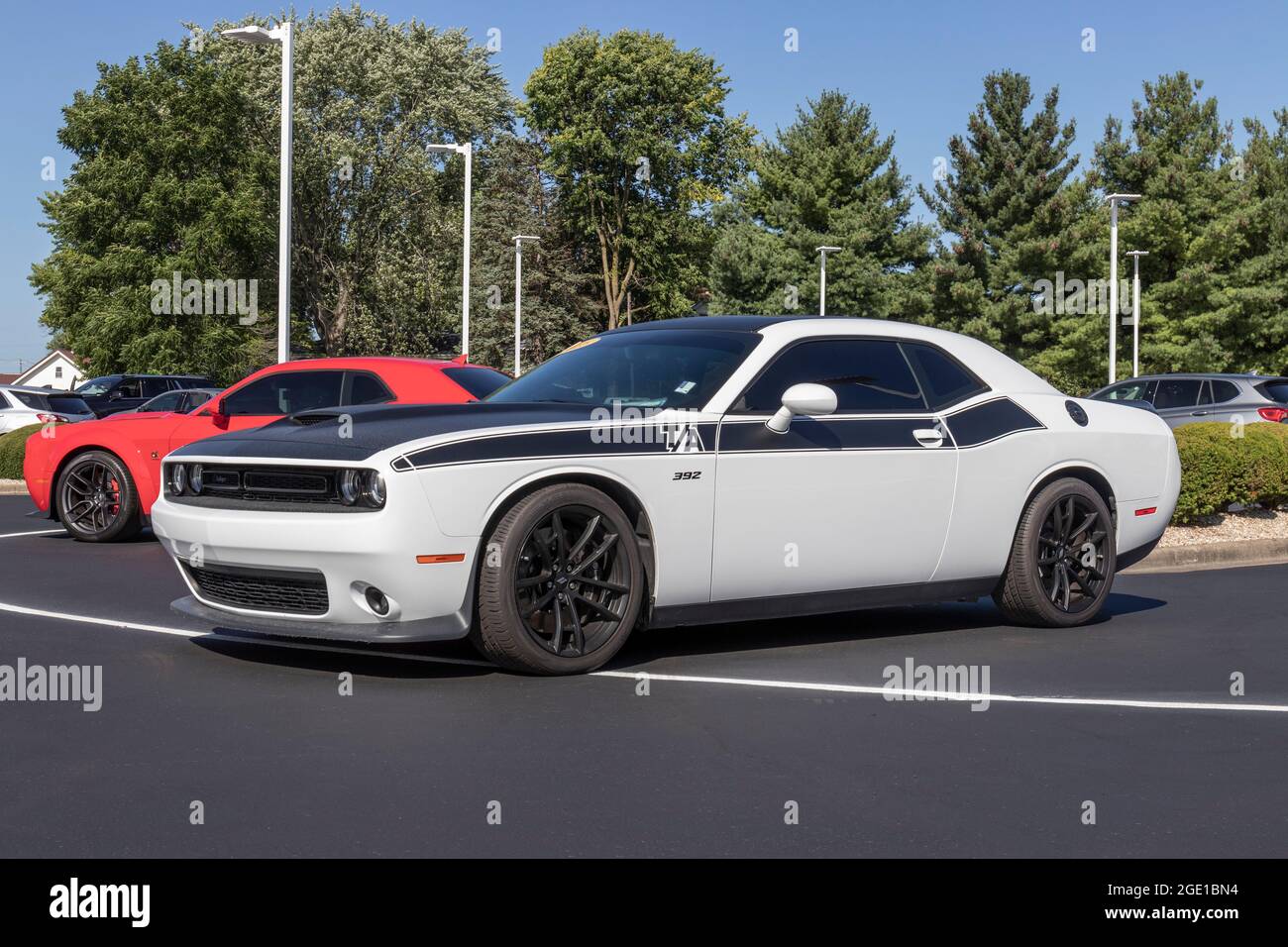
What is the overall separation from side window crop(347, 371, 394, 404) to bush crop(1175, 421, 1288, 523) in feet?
22.8

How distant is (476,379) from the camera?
11.5 meters

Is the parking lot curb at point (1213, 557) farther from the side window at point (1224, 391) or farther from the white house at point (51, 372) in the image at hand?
the white house at point (51, 372)

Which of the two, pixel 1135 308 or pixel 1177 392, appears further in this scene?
pixel 1135 308

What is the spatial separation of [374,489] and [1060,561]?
4004 mm

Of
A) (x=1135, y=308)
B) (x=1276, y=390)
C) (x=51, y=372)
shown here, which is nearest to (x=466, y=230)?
(x=1276, y=390)

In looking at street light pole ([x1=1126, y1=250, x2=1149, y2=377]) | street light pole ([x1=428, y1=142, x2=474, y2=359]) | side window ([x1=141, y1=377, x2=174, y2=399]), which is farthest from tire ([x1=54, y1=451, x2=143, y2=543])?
street light pole ([x1=1126, y1=250, x2=1149, y2=377])

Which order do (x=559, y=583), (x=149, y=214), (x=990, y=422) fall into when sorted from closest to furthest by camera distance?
(x=559, y=583) < (x=990, y=422) < (x=149, y=214)

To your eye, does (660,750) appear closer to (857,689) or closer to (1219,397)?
(857,689)

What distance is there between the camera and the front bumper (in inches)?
235

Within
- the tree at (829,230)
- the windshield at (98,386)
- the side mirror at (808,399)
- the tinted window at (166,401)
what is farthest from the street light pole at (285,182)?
the tree at (829,230)

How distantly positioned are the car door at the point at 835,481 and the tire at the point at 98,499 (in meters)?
7.44

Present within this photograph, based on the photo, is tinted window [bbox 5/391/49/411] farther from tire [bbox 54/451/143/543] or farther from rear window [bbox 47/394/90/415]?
tire [bbox 54/451/143/543]
